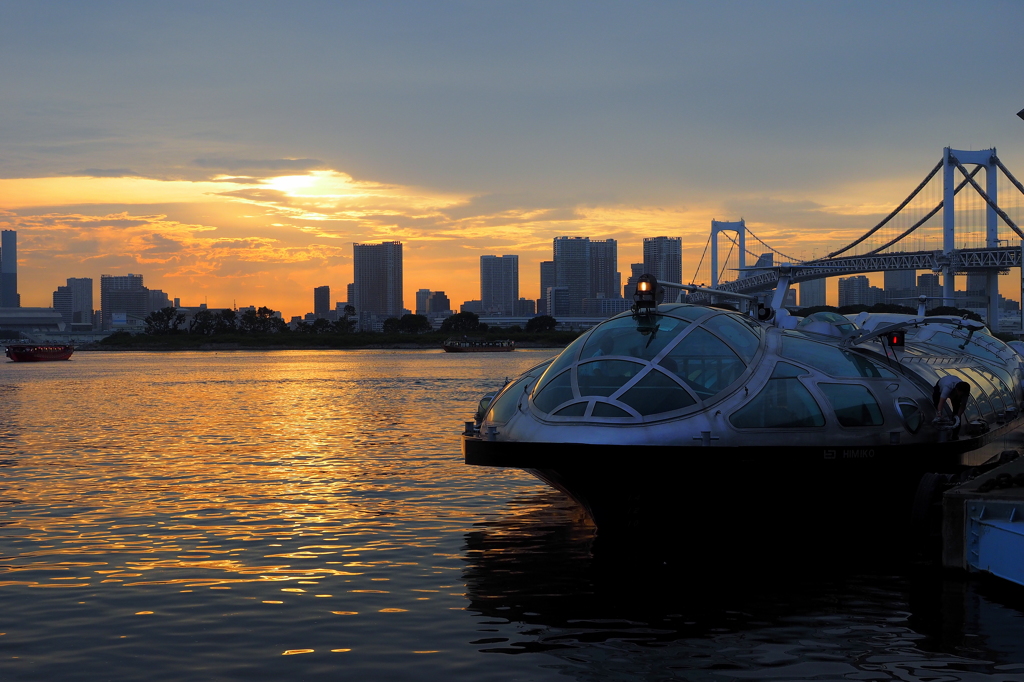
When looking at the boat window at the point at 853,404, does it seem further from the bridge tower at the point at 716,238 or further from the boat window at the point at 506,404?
the bridge tower at the point at 716,238

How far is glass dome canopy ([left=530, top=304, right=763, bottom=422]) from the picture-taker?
12.1 meters

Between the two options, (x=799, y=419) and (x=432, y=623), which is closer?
(x=432, y=623)

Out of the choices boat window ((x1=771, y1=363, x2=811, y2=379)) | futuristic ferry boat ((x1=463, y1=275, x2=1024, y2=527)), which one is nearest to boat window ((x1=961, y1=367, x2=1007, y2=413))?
futuristic ferry boat ((x1=463, y1=275, x2=1024, y2=527))

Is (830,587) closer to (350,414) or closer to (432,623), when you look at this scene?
(432,623)

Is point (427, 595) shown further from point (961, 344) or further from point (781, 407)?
point (961, 344)

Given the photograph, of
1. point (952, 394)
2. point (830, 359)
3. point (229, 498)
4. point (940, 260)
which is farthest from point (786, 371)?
point (940, 260)

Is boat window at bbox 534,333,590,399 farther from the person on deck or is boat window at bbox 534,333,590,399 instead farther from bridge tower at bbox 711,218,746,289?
bridge tower at bbox 711,218,746,289

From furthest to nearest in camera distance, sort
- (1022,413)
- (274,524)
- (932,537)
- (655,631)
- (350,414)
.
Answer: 1. (350,414)
2. (1022,413)
3. (274,524)
4. (932,537)
5. (655,631)

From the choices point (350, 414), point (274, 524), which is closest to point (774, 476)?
point (274, 524)

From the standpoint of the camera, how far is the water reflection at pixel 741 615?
8695mm

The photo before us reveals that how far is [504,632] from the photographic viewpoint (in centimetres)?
977

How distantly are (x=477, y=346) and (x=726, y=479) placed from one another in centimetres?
17513

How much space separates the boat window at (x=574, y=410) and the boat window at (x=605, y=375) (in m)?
0.23

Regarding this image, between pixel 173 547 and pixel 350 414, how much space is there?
2659 centimetres
